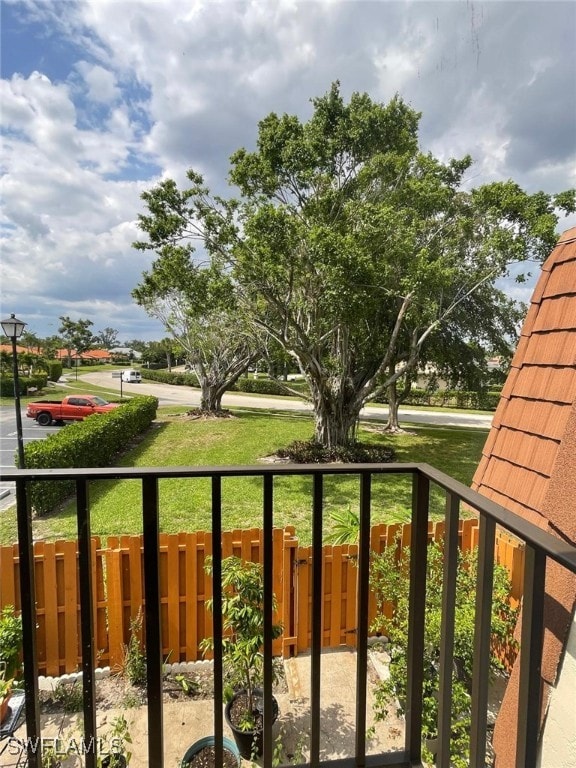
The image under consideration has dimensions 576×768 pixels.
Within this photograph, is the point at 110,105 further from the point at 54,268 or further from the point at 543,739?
the point at 543,739

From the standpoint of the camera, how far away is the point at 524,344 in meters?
2.11

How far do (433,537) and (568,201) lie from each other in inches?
260

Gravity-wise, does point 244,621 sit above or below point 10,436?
above

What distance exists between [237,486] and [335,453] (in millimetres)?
2285

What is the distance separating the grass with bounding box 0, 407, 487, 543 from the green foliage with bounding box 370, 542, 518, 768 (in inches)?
41.2

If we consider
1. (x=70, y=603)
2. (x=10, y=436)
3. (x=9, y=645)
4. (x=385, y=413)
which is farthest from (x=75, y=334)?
(x=9, y=645)

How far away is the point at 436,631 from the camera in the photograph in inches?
77.6

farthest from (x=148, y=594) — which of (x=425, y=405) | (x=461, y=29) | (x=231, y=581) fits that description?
(x=425, y=405)

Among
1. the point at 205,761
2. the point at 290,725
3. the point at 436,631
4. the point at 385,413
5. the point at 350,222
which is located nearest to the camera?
the point at 205,761

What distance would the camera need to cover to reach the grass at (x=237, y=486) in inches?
196

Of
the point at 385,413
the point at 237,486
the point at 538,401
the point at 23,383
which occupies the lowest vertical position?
the point at 385,413

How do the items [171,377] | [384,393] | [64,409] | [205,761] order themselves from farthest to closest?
1. [171,377]
2. [384,393]
3. [64,409]
4. [205,761]

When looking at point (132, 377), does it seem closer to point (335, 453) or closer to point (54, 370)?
point (54, 370)

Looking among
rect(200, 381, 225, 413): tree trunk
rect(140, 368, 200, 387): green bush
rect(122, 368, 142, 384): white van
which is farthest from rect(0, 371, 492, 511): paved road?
rect(200, 381, 225, 413): tree trunk
